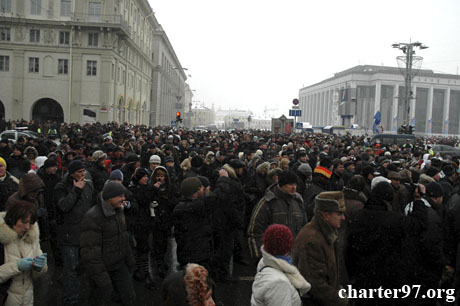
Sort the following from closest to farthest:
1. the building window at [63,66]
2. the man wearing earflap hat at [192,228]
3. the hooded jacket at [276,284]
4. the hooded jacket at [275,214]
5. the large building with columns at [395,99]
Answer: the hooded jacket at [276,284], the hooded jacket at [275,214], the man wearing earflap hat at [192,228], the building window at [63,66], the large building with columns at [395,99]

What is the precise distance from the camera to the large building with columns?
104 meters

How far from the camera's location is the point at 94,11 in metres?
40.6

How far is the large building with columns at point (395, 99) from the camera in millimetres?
104312

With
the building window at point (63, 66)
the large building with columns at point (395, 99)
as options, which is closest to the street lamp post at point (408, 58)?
the building window at point (63, 66)

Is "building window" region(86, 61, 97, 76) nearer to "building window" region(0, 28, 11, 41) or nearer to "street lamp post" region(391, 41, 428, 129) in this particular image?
"building window" region(0, 28, 11, 41)

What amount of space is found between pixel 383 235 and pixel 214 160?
7.07 m

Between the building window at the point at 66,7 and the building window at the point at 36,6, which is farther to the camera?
the building window at the point at 66,7

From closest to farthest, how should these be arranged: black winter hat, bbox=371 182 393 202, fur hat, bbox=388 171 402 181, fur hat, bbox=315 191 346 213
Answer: fur hat, bbox=315 191 346 213, black winter hat, bbox=371 182 393 202, fur hat, bbox=388 171 402 181

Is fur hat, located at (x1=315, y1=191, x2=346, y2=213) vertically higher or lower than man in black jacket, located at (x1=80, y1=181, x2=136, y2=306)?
higher

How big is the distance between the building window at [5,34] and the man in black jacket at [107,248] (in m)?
42.3

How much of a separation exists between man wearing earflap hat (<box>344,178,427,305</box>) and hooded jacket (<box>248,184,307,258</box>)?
88cm

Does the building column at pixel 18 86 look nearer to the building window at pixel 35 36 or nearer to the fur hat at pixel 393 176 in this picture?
the building window at pixel 35 36

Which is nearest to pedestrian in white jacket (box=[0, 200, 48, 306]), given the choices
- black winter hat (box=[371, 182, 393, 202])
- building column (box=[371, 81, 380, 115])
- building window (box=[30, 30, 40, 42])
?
black winter hat (box=[371, 182, 393, 202])

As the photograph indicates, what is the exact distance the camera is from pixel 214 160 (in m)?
10.9
